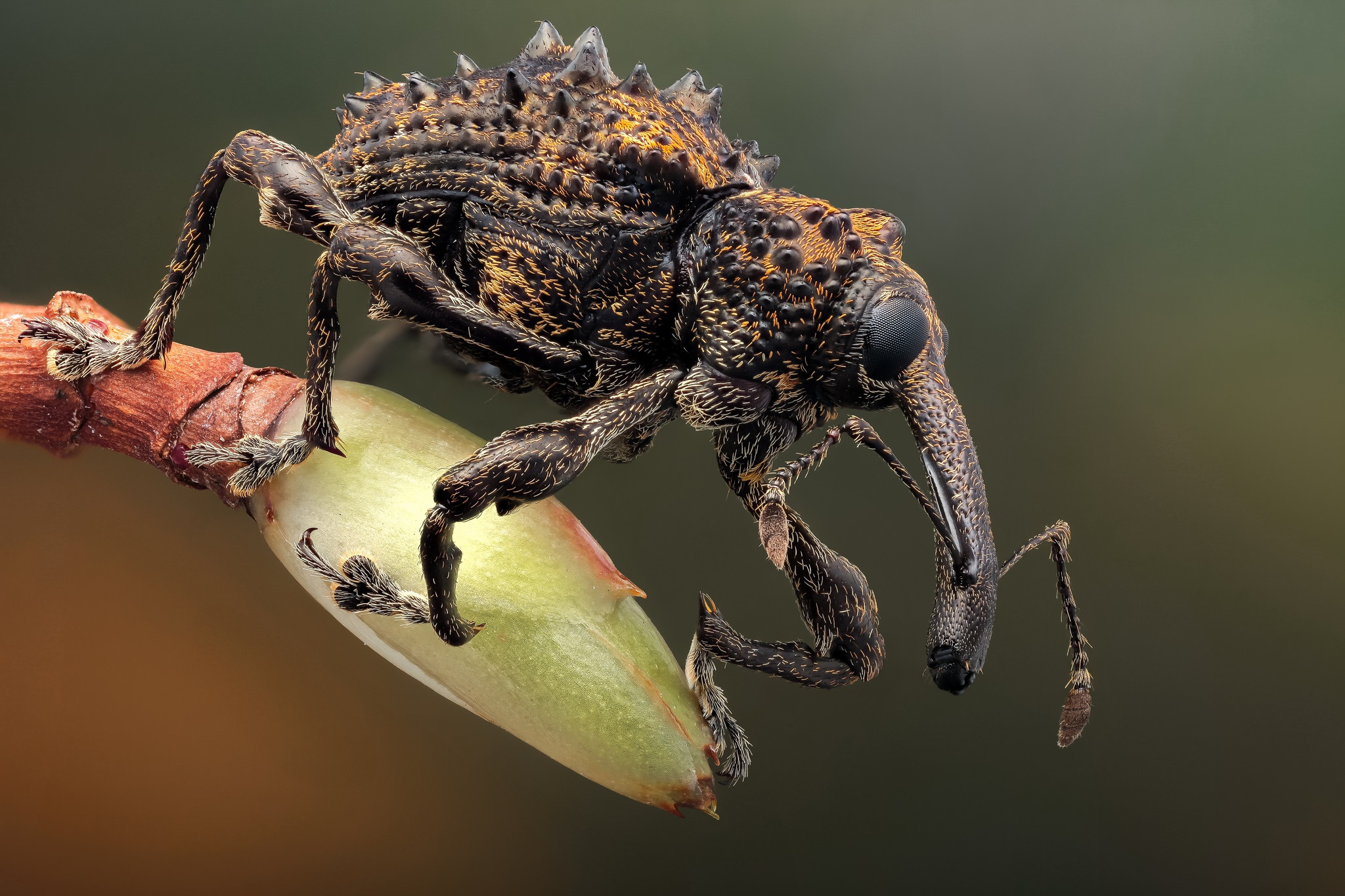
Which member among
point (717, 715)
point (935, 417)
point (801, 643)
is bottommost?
point (717, 715)

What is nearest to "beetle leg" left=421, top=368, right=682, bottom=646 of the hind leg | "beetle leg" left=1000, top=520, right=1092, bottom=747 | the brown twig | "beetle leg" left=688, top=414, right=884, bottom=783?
the hind leg

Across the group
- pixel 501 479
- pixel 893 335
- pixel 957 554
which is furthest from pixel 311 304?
pixel 957 554

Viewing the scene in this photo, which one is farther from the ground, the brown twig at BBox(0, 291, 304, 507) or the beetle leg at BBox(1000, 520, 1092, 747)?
the beetle leg at BBox(1000, 520, 1092, 747)

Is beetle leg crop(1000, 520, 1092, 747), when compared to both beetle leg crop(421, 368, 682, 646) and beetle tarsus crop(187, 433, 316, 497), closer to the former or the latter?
beetle leg crop(421, 368, 682, 646)

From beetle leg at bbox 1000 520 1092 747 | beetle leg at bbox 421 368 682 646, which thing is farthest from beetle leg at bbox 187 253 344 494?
beetle leg at bbox 1000 520 1092 747

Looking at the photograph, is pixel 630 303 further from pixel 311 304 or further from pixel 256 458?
pixel 256 458

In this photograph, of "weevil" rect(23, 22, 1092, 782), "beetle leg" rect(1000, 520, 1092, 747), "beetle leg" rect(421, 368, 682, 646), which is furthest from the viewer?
"beetle leg" rect(1000, 520, 1092, 747)

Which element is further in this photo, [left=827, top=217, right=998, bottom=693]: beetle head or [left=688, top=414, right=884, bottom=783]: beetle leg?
[left=688, top=414, right=884, bottom=783]: beetle leg

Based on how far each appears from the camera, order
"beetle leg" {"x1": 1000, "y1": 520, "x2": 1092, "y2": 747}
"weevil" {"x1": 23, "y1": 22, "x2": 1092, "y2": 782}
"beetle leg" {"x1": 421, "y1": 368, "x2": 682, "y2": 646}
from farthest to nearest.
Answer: "beetle leg" {"x1": 1000, "y1": 520, "x2": 1092, "y2": 747} → "weevil" {"x1": 23, "y1": 22, "x2": 1092, "y2": 782} → "beetle leg" {"x1": 421, "y1": 368, "x2": 682, "y2": 646}

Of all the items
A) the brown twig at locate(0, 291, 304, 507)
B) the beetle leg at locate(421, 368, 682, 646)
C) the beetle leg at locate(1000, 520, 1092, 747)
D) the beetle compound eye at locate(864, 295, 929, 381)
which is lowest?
the brown twig at locate(0, 291, 304, 507)

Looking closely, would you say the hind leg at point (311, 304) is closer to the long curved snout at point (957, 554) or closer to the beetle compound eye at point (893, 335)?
the beetle compound eye at point (893, 335)
